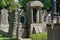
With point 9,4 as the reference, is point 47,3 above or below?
above

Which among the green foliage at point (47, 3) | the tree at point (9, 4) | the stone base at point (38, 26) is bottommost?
the stone base at point (38, 26)

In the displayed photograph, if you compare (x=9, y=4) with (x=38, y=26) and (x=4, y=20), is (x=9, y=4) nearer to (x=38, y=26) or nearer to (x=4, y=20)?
(x=4, y=20)

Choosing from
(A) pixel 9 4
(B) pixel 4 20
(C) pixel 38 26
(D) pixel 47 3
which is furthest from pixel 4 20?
(C) pixel 38 26

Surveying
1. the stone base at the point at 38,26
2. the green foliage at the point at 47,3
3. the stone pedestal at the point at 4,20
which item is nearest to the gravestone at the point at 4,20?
the stone pedestal at the point at 4,20

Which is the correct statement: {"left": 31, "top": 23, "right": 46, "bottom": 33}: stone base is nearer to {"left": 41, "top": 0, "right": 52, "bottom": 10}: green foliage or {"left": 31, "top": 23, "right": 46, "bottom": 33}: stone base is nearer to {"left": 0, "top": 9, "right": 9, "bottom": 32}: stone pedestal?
{"left": 0, "top": 9, "right": 9, "bottom": 32}: stone pedestal

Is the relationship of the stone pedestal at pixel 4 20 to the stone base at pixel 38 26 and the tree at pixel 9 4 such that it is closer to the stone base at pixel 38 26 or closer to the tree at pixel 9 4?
the tree at pixel 9 4

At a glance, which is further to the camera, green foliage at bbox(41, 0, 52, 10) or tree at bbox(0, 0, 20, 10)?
→ green foliage at bbox(41, 0, 52, 10)

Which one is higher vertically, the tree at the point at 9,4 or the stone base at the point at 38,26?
the tree at the point at 9,4

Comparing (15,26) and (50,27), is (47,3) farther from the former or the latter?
(50,27)

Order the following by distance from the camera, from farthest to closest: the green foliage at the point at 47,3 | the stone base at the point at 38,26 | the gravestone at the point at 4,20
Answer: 1. the green foliage at the point at 47,3
2. the gravestone at the point at 4,20
3. the stone base at the point at 38,26

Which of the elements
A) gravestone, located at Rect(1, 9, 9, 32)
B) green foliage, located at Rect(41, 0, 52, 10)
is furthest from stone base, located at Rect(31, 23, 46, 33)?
green foliage, located at Rect(41, 0, 52, 10)

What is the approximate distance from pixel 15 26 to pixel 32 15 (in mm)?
2212

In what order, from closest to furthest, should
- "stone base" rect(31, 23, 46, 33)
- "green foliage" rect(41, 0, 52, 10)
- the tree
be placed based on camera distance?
the tree, "stone base" rect(31, 23, 46, 33), "green foliage" rect(41, 0, 52, 10)

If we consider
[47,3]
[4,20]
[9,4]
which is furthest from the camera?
[47,3]
